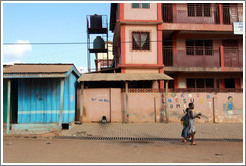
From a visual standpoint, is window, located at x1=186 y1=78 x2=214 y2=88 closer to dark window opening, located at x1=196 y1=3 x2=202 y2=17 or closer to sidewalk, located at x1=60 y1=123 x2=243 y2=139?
dark window opening, located at x1=196 y1=3 x2=202 y2=17

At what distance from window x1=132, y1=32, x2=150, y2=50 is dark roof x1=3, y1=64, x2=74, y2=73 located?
15.9 feet

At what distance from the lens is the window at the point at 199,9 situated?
16.0 meters

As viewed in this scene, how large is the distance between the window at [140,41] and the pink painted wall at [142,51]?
0.19m

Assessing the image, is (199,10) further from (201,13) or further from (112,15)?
(112,15)

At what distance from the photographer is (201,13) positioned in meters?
16.2

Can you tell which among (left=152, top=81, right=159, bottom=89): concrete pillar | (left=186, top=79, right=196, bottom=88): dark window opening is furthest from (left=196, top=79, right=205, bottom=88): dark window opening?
(left=152, top=81, right=159, bottom=89): concrete pillar

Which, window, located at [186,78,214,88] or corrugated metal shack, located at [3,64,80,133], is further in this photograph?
window, located at [186,78,214,88]

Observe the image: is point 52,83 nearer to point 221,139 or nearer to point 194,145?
point 194,145

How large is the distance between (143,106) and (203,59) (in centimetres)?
603

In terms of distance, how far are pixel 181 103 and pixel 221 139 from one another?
3691mm

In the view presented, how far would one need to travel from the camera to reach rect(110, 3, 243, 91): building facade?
1441 centimetres

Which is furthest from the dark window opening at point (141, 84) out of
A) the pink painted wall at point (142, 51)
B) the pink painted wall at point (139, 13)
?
the pink painted wall at point (139, 13)

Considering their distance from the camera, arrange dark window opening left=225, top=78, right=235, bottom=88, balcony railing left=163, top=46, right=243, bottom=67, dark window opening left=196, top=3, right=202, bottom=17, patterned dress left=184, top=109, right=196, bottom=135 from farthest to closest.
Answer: dark window opening left=225, top=78, right=235, bottom=88 < dark window opening left=196, top=3, right=202, bottom=17 < balcony railing left=163, top=46, right=243, bottom=67 < patterned dress left=184, top=109, right=196, bottom=135

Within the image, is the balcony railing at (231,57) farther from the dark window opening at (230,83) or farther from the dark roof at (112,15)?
the dark roof at (112,15)
